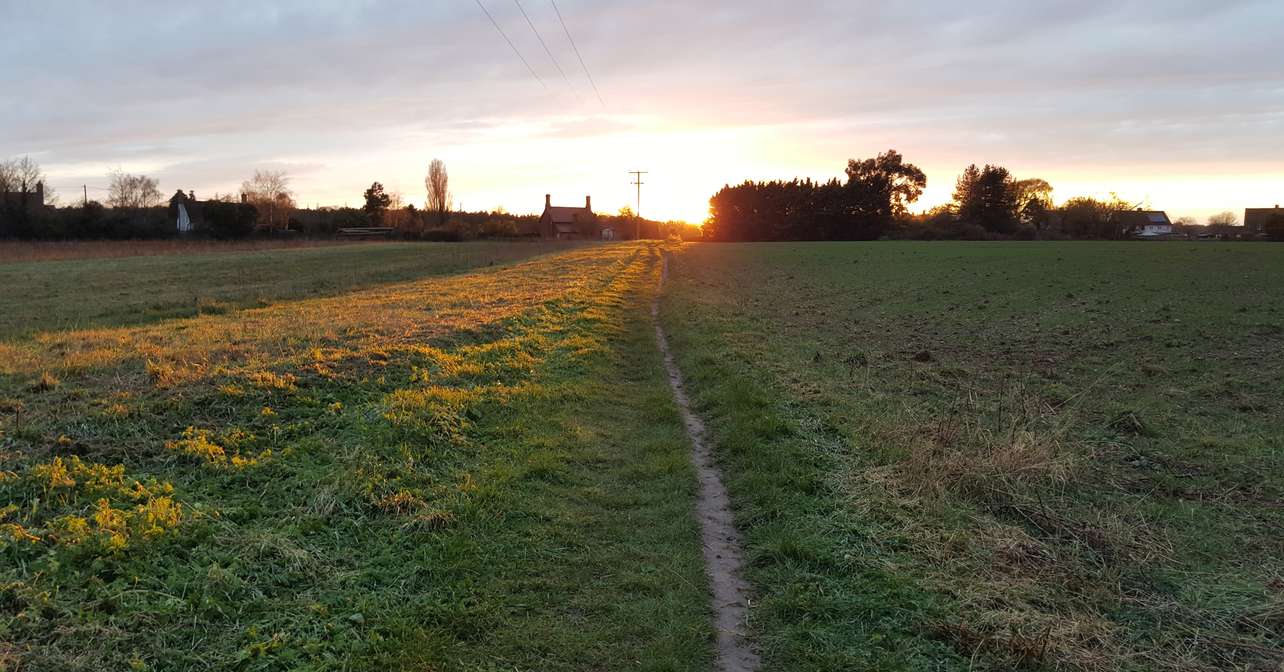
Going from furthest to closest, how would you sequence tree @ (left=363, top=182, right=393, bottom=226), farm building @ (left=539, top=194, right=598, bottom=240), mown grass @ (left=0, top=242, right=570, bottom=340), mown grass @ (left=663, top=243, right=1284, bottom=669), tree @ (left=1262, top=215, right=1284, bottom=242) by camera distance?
1. farm building @ (left=539, top=194, right=598, bottom=240)
2. tree @ (left=363, top=182, right=393, bottom=226)
3. tree @ (left=1262, top=215, right=1284, bottom=242)
4. mown grass @ (left=0, top=242, right=570, bottom=340)
5. mown grass @ (left=663, top=243, right=1284, bottom=669)

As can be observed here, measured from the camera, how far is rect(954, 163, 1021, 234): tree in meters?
102

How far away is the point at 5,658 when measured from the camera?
3.23 metres

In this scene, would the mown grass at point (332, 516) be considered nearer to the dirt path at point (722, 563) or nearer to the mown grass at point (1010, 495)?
the dirt path at point (722, 563)

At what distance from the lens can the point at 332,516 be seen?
514cm

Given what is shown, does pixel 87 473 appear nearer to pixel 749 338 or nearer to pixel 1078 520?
pixel 1078 520

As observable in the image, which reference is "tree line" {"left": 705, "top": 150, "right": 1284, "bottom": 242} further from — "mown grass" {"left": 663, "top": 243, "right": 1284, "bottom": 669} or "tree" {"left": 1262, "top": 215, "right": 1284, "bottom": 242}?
"mown grass" {"left": 663, "top": 243, "right": 1284, "bottom": 669}

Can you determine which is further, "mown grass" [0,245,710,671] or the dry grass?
the dry grass

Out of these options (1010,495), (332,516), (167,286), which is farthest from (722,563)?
(167,286)

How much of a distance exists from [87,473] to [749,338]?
11.3m

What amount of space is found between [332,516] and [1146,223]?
140 meters

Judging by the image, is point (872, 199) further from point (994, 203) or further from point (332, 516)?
point (332, 516)

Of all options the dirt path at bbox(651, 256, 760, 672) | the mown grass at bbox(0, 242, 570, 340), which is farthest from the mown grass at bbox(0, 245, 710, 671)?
the mown grass at bbox(0, 242, 570, 340)

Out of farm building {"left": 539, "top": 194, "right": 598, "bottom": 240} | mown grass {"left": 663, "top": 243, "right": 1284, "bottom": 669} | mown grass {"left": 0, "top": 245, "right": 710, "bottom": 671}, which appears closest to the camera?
mown grass {"left": 0, "top": 245, "right": 710, "bottom": 671}

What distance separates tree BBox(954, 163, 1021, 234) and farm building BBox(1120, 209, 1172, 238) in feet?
47.8
